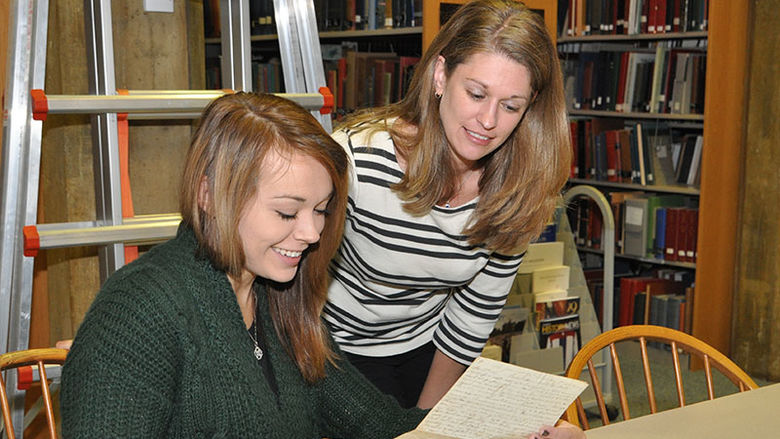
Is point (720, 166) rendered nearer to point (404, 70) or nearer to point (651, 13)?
point (651, 13)

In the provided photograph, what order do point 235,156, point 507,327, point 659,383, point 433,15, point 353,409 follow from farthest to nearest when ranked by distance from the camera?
point 659,383, point 507,327, point 433,15, point 353,409, point 235,156

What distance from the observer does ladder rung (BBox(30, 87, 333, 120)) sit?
5.71 ft

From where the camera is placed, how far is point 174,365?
3.65 feet

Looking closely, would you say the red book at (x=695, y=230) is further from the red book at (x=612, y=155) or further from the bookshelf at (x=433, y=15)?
the bookshelf at (x=433, y=15)

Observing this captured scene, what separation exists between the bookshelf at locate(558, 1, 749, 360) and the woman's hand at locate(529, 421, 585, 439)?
2.99 m

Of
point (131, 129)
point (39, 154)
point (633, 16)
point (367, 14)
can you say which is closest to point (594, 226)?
point (633, 16)

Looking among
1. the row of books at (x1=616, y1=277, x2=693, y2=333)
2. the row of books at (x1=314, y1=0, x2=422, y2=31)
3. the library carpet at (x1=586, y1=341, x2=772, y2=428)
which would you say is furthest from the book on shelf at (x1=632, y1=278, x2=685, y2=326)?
the row of books at (x1=314, y1=0, x2=422, y2=31)

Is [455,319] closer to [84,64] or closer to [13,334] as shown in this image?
[13,334]

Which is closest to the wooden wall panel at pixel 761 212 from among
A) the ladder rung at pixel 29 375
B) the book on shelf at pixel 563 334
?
the book on shelf at pixel 563 334

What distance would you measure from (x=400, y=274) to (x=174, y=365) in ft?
2.05

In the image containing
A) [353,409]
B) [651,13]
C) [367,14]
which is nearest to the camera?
[353,409]

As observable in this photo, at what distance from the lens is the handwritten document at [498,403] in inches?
45.6

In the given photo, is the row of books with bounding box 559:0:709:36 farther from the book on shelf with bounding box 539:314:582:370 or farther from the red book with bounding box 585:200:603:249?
the book on shelf with bounding box 539:314:582:370

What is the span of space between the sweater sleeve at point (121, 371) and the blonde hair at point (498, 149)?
2.05 feet
